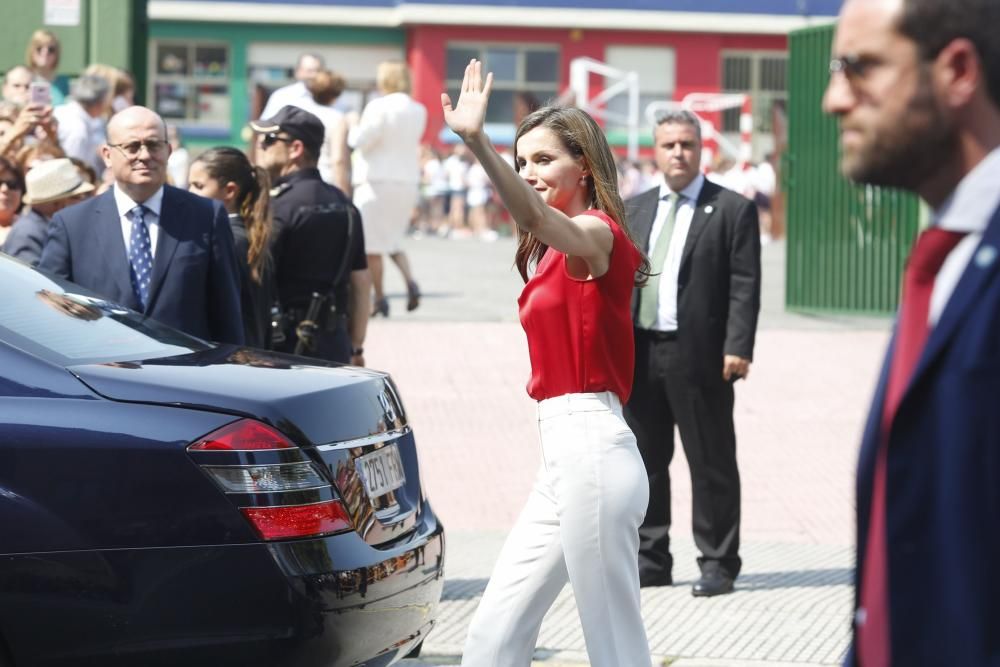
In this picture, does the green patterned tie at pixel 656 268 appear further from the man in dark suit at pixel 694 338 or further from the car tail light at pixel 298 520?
the car tail light at pixel 298 520

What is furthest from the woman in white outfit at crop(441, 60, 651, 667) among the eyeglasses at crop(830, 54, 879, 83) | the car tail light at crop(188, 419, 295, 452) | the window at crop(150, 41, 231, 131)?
the window at crop(150, 41, 231, 131)

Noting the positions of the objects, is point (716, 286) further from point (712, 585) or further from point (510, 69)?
point (510, 69)

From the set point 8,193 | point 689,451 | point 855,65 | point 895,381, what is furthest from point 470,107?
point 8,193

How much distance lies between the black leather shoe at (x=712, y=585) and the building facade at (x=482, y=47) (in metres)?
36.3

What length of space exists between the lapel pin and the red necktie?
0.27 ft

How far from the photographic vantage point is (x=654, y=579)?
23.7 ft

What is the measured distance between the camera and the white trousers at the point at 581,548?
4.28m

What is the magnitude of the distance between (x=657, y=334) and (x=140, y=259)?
7.13ft

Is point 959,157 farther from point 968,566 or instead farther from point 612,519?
point 612,519

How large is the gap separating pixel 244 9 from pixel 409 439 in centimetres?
3978

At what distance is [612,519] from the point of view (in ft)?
14.0

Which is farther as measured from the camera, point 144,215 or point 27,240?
point 27,240

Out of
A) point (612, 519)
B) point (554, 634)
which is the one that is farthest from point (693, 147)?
point (612, 519)

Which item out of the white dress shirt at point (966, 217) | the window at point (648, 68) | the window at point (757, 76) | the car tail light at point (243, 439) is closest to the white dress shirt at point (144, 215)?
the car tail light at point (243, 439)
